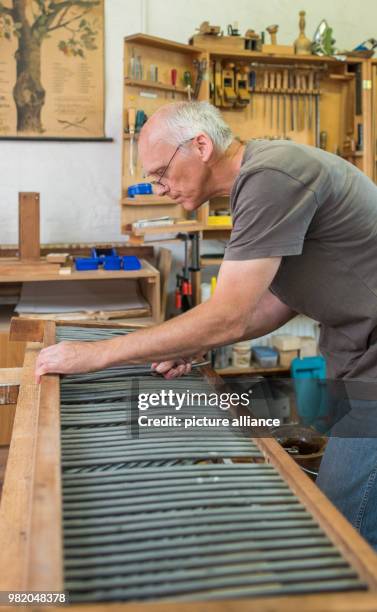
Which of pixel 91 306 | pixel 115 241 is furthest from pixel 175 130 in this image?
pixel 115 241

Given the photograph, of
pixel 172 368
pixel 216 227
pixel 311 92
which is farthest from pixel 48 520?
pixel 311 92

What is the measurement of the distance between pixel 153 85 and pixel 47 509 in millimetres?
3595

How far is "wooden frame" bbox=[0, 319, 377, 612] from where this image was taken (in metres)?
0.88

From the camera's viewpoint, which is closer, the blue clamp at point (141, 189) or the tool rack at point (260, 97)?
the blue clamp at point (141, 189)

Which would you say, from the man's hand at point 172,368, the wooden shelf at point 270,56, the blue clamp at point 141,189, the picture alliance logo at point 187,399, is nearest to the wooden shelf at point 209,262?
the blue clamp at point 141,189

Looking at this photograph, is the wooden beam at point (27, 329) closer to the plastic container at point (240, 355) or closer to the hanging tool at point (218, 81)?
the plastic container at point (240, 355)

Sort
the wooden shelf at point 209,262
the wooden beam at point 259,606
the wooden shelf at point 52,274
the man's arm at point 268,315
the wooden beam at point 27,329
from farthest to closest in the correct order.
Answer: the wooden shelf at point 209,262 < the wooden shelf at point 52,274 < the wooden beam at point 27,329 < the man's arm at point 268,315 < the wooden beam at point 259,606

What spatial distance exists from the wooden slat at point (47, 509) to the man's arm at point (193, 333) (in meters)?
0.24

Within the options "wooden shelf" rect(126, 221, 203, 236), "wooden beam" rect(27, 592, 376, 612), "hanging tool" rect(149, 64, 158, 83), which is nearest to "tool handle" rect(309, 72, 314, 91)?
"hanging tool" rect(149, 64, 158, 83)

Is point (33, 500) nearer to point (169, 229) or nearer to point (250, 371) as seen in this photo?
point (169, 229)

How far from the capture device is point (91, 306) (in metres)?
4.18

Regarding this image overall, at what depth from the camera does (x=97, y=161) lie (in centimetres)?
484

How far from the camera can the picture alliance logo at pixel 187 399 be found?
6.22 ft

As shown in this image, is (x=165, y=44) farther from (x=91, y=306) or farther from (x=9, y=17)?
(x=91, y=306)
